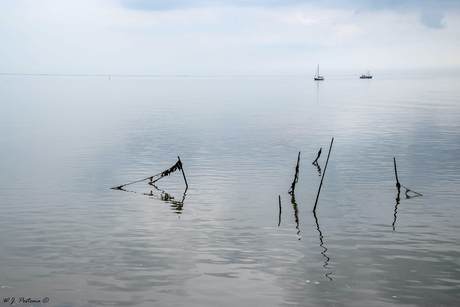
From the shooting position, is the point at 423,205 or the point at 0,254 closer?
the point at 0,254

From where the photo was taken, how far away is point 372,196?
910 inches

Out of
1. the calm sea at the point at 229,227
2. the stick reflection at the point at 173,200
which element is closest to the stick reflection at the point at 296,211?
the calm sea at the point at 229,227

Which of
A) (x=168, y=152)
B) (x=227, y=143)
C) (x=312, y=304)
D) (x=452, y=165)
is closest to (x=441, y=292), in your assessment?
(x=312, y=304)

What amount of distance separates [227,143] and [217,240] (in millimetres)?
26136

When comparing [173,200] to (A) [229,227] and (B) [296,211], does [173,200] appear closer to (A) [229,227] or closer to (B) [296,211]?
(A) [229,227]

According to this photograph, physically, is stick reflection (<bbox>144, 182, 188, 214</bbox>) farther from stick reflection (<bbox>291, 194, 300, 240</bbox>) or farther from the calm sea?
stick reflection (<bbox>291, 194, 300, 240</bbox>)

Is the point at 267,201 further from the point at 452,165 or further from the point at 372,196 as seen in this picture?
the point at 452,165

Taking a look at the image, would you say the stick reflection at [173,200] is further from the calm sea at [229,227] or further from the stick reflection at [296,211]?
the stick reflection at [296,211]

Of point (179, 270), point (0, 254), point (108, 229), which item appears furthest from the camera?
point (108, 229)

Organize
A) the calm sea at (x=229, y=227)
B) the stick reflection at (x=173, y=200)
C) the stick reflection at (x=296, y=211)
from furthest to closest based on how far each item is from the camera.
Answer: the stick reflection at (x=173, y=200)
the stick reflection at (x=296, y=211)
the calm sea at (x=229, y=227)

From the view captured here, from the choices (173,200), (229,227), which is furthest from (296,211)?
(173,200)

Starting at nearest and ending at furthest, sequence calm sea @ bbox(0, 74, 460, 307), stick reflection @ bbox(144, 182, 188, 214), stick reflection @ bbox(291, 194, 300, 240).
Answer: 1. calm sea @ bbox(0, 74, 460, 307)
2. stick reflection @ bbox(291, 194, 300, 240)
3. stick reflection @ bbox(144, 182, 188, 214)

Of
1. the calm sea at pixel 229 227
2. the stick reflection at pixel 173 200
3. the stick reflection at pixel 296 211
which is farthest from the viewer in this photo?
the stick reflection at pixel 173 200

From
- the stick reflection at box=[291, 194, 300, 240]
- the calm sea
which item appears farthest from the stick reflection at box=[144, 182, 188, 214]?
the stick reflection at box=[291, 194, 300, 240]
